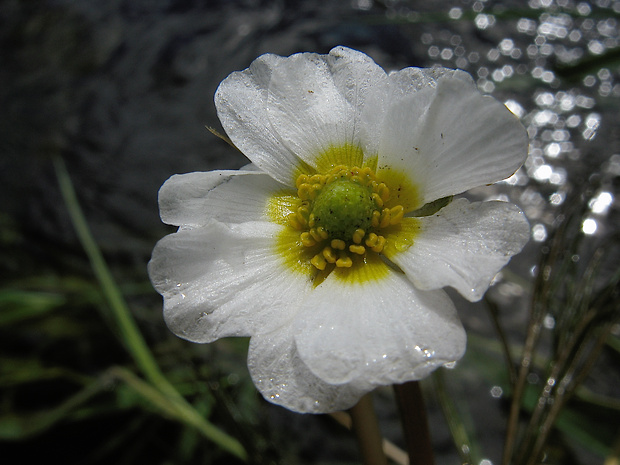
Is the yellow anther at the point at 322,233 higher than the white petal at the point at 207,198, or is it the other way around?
the white petal at the point at 207,198

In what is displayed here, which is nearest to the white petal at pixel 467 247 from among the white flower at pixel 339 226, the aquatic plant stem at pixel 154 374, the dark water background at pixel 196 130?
the white flower at pixel 339 226

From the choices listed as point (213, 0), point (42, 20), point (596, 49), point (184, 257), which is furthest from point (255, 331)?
point (42, 20)

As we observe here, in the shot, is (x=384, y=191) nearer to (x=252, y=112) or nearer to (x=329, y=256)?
(x=329, y=256)

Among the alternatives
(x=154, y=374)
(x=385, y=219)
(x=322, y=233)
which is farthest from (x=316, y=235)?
(x=154, y=374)

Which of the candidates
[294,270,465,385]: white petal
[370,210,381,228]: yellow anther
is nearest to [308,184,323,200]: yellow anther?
[370,210,381,228]: yellow anther

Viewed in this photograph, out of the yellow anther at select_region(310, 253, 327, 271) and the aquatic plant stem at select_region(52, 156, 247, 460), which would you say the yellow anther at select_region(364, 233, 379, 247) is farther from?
the aquatic plant stem at select_region(52, 156, 247, 460)

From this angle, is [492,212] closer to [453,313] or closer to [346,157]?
[453,313]

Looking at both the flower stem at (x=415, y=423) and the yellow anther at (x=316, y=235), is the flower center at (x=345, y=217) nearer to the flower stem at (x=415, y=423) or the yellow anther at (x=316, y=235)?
the yellow anther at (x=316, y=235)
